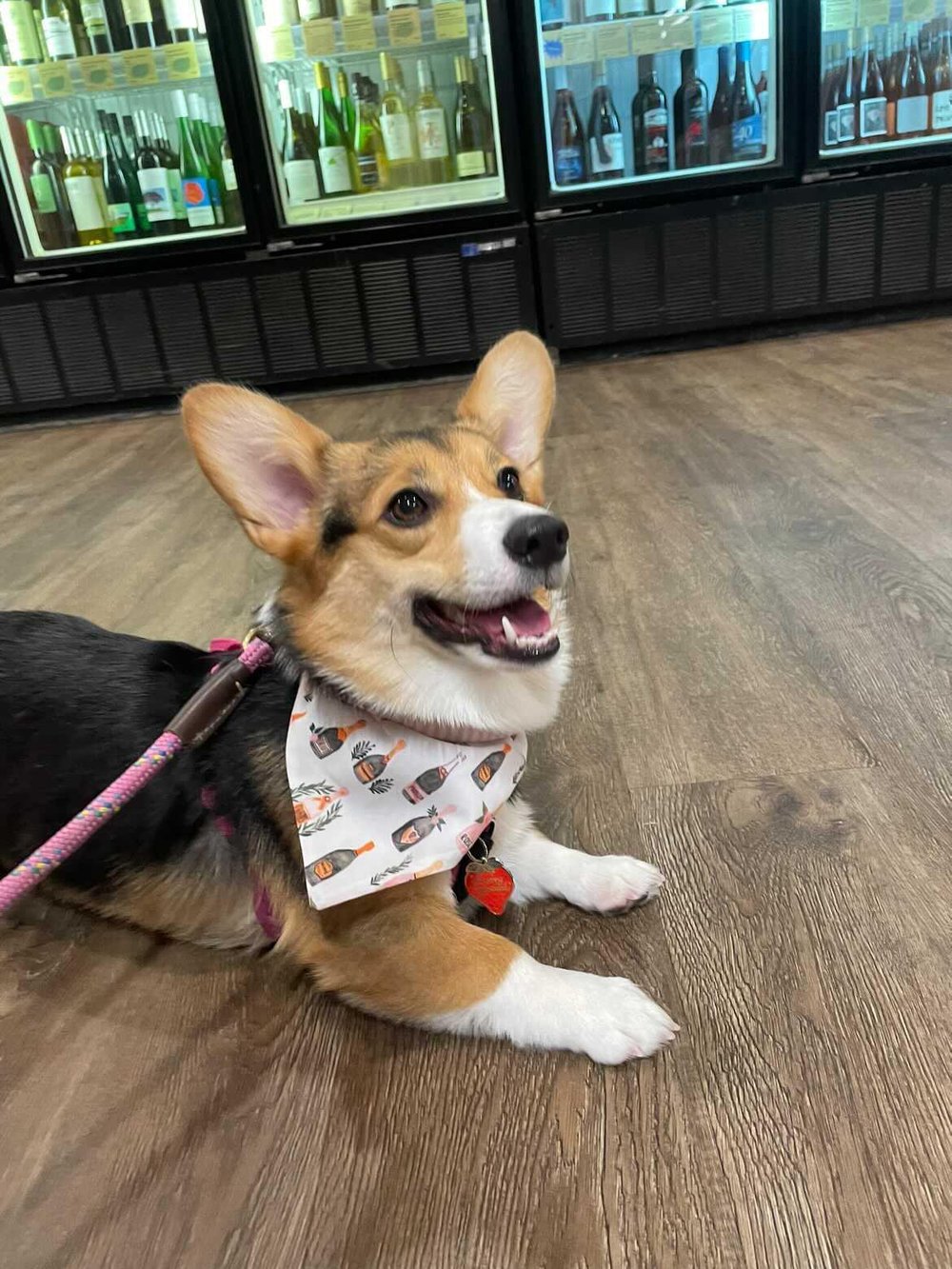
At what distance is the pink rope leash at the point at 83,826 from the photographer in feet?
2.59

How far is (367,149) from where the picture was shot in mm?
4680

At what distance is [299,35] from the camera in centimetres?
437

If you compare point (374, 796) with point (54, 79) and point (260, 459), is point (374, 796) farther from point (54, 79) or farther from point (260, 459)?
point (54, 79)

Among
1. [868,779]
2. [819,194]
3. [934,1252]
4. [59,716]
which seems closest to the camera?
[934,1252]

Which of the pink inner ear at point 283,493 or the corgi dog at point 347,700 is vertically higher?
the pink inner ear at point 283,493

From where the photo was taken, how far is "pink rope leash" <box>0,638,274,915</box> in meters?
0.79

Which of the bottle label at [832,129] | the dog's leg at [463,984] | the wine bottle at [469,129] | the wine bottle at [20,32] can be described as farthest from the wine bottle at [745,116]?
the dog's leg at [463,984]

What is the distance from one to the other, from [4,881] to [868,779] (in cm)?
115

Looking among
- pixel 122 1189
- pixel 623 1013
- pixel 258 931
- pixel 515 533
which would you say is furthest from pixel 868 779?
pixel 122 1189

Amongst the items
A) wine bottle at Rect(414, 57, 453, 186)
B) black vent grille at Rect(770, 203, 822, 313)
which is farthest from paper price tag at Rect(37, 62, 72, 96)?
black vent grille at Rect(770, 203, 822, 313)

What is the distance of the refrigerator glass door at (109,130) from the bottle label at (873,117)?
323 cm

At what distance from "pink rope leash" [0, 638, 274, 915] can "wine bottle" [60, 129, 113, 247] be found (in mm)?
4653

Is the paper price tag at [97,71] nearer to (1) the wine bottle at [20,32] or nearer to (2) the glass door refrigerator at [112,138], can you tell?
(2) the glass door refrigerator at [112,138]

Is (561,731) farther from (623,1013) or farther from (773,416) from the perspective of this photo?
(773,416)
